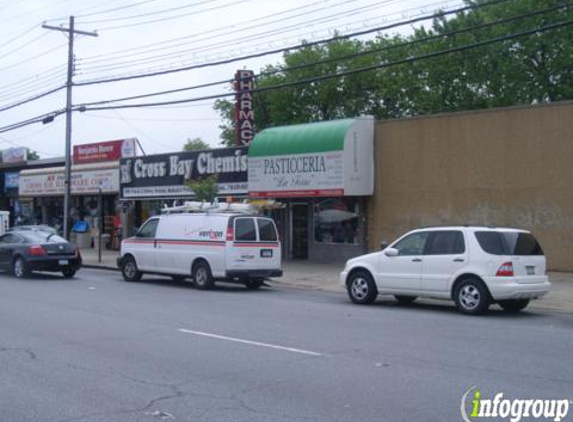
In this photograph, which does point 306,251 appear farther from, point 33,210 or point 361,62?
point 361,62

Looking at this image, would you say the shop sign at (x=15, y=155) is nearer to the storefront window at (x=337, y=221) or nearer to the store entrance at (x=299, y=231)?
the store entrance at (x=299, y=231)

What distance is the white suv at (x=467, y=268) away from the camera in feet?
47.9

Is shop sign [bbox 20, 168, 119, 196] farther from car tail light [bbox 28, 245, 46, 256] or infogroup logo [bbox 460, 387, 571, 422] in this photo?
infogroup logo [bbox 460, 387, 571, 422]

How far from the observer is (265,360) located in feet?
32.9

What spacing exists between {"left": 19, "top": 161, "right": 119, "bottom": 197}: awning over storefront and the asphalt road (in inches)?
778

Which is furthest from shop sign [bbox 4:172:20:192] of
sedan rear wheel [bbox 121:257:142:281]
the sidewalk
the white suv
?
the white suv

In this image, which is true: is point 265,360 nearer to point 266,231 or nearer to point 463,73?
point 266,231

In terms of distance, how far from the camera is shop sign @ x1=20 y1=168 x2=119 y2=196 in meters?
36.1

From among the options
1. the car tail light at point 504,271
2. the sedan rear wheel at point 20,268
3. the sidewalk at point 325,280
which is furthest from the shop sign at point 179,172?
the car tail light at point 504,271

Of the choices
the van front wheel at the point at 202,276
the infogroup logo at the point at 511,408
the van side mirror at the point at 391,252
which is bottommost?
the infogroup logo at the point at 511,408

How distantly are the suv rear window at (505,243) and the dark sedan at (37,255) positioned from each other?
43.4 feet

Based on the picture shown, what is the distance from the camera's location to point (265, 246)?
19844 mm

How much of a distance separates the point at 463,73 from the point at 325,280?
78.3 ft

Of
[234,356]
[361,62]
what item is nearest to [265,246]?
[234,356]
